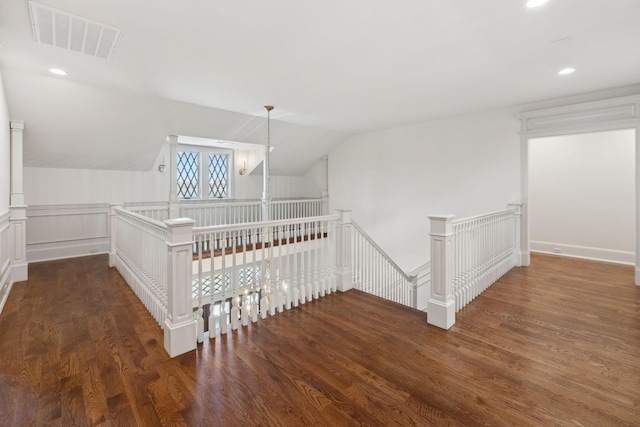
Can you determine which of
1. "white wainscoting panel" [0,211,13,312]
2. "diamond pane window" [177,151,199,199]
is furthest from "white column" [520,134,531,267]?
"white wainscoting panel" [0,211,13,312]

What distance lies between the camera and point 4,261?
3.74 metres

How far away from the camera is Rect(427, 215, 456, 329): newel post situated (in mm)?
2859

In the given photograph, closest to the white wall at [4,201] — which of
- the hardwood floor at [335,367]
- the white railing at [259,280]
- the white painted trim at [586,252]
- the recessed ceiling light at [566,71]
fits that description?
the hardwood floor at [335,367]

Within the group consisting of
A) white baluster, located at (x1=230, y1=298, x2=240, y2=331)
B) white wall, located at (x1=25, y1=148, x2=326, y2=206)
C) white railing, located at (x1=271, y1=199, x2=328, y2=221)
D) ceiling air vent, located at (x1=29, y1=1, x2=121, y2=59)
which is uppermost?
ceiling air vent, located at (x1=29, y1=1, x2=121, y2=59)

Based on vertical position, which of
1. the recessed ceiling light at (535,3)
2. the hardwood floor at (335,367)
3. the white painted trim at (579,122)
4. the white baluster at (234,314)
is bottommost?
the hardwood floor at (335,367)

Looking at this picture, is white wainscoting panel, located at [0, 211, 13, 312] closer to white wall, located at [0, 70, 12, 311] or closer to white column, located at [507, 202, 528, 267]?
white wall, located at [0, 70, 12, 311]

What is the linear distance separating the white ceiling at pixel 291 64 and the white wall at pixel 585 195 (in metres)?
1.98

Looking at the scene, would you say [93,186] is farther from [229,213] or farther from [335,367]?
[335,367]

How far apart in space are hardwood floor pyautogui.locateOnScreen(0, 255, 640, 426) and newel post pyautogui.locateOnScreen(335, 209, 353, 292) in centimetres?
45

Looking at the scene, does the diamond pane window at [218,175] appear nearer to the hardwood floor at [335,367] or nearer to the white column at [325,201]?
the white column at [325,201]

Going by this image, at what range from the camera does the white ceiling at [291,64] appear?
7.89 ft

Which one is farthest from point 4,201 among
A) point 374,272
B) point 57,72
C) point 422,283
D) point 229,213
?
point 422,283

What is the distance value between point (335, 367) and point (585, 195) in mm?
6275

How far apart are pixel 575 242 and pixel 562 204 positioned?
0.77m
